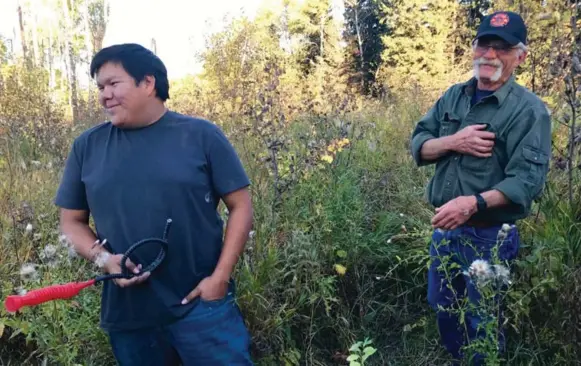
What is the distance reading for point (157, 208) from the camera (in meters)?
1.79

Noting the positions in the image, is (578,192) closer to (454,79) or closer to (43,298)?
(43,298)

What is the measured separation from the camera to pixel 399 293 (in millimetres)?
3215

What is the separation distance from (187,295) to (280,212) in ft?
4.88

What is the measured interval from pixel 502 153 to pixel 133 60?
164 cm

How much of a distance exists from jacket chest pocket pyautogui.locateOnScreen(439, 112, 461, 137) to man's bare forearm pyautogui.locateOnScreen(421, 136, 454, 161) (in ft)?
0.35

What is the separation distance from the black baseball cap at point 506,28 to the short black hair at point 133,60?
1459mm

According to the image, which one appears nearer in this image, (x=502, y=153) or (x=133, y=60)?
(x=133, y=60)

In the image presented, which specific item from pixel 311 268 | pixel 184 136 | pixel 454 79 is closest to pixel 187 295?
pixel 184 136

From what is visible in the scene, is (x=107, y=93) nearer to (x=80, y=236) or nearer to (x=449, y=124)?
(x=80, y=236)

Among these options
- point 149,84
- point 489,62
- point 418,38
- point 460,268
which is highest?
point 149,84

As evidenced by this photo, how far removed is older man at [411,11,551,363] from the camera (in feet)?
6.73

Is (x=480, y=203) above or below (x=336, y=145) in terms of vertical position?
above

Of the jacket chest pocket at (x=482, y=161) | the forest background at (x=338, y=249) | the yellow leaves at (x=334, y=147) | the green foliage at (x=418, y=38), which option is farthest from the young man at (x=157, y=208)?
the green foliage at (x=418, y=38)

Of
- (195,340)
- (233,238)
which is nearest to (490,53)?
(233,238)
